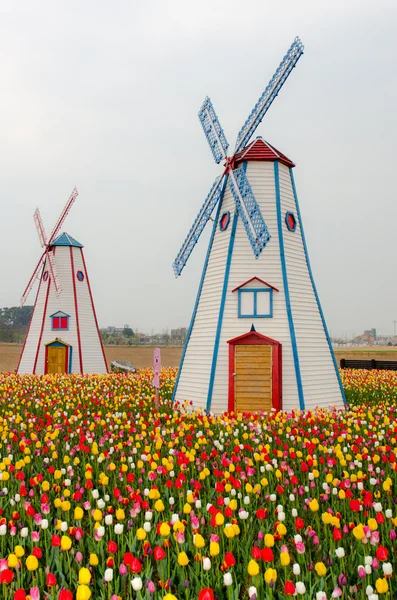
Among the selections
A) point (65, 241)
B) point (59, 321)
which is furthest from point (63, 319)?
point (65, 241)

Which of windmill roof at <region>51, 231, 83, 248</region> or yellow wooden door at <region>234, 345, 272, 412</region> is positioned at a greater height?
windmill roof at <region>51, 231, 83, 248</region>

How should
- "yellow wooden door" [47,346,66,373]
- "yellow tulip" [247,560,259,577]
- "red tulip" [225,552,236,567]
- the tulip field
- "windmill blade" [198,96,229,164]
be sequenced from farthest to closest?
"yellow wooden door" [47,346,66,373] → "windmill blade" [198,96,229,164] → the tulip field → "red tulip" [225,552,236,567] → "yellow tulip" [247,560,259,577]

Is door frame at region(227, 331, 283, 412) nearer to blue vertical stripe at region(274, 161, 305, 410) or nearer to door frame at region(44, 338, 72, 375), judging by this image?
blue vertical stripe at region(274, 161, 305, 410)

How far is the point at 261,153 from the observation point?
1455 cm

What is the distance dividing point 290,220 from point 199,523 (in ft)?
36.7

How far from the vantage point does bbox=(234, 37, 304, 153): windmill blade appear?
1446cm

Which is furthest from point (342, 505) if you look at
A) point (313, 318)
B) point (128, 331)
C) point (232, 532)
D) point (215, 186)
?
point (128, 331)

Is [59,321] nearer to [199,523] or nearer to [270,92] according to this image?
[270,92]

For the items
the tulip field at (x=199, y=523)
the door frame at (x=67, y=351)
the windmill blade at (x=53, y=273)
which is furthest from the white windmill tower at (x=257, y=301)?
the door frame at (x=67, y=351)

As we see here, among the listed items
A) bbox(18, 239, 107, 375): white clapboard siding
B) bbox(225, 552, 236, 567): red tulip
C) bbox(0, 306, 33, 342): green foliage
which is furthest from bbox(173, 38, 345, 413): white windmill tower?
bbox(0, 306, 33, 342): green foliage

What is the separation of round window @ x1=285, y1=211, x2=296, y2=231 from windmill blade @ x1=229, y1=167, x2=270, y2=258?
1.40 metres

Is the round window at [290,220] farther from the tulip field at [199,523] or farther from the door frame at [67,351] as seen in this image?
the door frame at [67,351]

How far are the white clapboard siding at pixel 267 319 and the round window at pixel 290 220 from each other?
5.8 inches

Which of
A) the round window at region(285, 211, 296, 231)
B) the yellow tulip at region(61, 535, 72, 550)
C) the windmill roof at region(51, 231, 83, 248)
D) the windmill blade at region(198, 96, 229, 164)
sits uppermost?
the windmill blade at region(198, 96, 229, 164)
